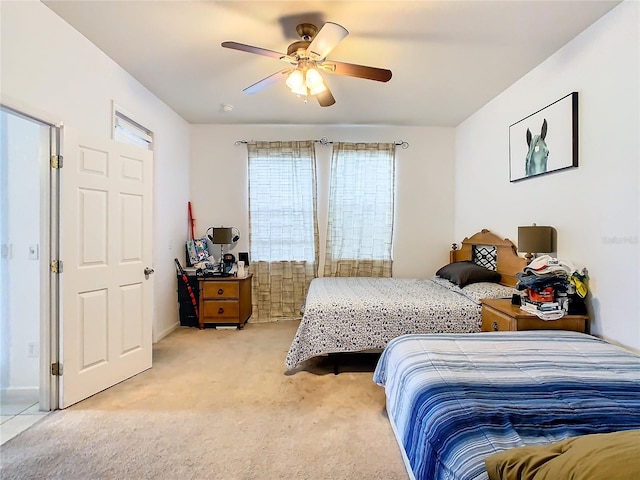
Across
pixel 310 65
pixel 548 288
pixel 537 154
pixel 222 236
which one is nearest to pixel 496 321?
pixel 548 288

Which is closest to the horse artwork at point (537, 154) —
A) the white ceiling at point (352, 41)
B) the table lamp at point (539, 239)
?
the table lamp at point (539, 239)

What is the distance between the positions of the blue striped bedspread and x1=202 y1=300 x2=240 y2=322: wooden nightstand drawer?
274 centimetres

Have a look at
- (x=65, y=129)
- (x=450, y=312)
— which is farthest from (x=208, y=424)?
(x=65, y=129)

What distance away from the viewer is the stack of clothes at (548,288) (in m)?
2.30

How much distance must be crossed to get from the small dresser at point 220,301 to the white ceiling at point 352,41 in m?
2.17

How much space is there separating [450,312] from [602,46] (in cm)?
219

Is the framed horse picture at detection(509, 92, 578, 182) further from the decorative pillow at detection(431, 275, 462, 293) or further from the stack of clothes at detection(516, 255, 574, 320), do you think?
the decorative pillow at detection(431, 275, 462, 293)

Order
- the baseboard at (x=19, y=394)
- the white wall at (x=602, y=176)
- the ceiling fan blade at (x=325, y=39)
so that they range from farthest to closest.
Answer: the baseboard at (x=19, y=394)
the white wall at (x=602, y=176)
the ceiling fan blade at (x=325, y=39)

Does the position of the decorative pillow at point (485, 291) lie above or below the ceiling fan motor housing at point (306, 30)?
below

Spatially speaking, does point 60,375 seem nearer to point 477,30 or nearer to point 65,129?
point 65,129

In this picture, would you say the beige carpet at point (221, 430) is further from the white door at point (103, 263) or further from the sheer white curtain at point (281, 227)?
the sheer white curtain at point (281, 227)

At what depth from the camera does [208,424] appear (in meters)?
2.15

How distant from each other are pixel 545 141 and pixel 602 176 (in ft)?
2.26

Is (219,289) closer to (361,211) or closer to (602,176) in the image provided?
(361,211)
